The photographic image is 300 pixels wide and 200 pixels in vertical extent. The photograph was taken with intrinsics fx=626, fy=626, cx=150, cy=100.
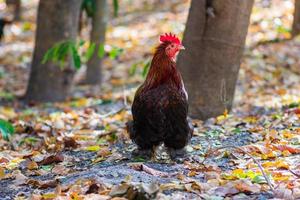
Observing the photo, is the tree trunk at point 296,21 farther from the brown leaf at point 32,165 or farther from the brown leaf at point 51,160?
the brown leaf at point 32,165

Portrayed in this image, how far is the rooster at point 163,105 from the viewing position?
15.3ft

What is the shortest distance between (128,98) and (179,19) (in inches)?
290

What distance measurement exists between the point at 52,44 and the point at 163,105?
4.89 metres

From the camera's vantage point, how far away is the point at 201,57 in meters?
6.58

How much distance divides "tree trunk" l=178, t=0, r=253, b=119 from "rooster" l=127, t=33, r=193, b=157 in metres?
1.75

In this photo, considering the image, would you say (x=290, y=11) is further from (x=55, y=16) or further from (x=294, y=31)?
(x=55, y=16)

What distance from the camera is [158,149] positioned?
4.98 m

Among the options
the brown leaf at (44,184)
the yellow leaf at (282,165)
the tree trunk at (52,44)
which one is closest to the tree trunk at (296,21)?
the tree trunk at (52,44)

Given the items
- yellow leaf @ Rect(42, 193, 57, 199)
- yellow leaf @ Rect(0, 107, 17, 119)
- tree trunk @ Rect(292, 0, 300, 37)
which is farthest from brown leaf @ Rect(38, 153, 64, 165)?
tree trunk @ Rect(292, 0, 300, 37)

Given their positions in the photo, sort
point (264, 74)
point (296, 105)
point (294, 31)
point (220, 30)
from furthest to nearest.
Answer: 1. point (294, 31)
2. point (264, 74)
3. point (296, 105)
4. point (220, 30)

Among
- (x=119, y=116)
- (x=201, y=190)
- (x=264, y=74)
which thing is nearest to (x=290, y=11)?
(x=264, y=74)

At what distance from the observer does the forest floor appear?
3.80 metres

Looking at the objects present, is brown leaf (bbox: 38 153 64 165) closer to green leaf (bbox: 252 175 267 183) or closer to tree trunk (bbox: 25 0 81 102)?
green leaf (bbox: 252 175 267 183)

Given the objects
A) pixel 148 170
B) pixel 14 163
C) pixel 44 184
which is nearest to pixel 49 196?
pixel 44 184
